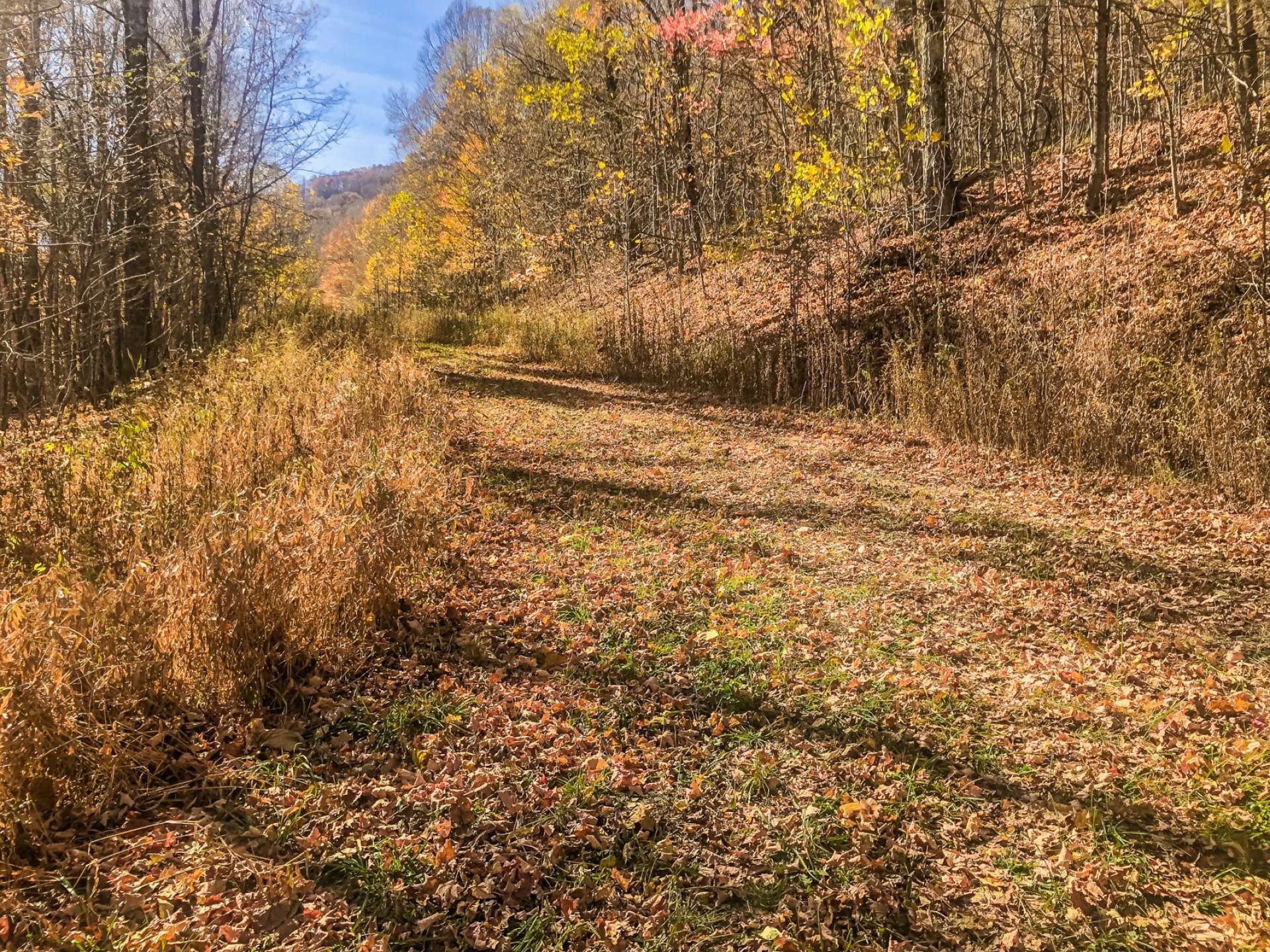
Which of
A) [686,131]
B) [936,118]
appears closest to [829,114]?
[936,118]

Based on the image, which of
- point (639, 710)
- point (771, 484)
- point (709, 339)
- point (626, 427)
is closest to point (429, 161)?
point (709, 339)

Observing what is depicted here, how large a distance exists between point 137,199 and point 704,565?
29.1ft

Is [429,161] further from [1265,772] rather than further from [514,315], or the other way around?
[1265,772]

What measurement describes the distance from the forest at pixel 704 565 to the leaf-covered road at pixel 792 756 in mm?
20

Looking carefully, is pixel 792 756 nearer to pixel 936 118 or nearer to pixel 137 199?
pixel 137 199

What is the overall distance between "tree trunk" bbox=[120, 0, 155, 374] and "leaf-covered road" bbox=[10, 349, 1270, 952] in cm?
670

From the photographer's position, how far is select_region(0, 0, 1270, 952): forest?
7.73 ft

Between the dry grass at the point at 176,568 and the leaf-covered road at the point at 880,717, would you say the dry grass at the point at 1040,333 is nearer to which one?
the leaf-covered road at the point at 880,717

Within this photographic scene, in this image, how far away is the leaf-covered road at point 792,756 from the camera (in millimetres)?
2270

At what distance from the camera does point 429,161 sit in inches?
1163

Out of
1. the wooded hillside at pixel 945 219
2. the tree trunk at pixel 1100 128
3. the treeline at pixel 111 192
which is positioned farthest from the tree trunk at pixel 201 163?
the tree trunk at pixel 1100 128

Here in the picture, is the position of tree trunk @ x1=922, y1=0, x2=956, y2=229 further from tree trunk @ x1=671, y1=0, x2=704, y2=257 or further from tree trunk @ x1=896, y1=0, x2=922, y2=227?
tree trunk @ x1=671, y1=0, x2=704, y2=257

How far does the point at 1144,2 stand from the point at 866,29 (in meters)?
6.68

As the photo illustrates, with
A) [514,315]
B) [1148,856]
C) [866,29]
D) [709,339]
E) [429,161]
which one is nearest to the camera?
[1148,856]
